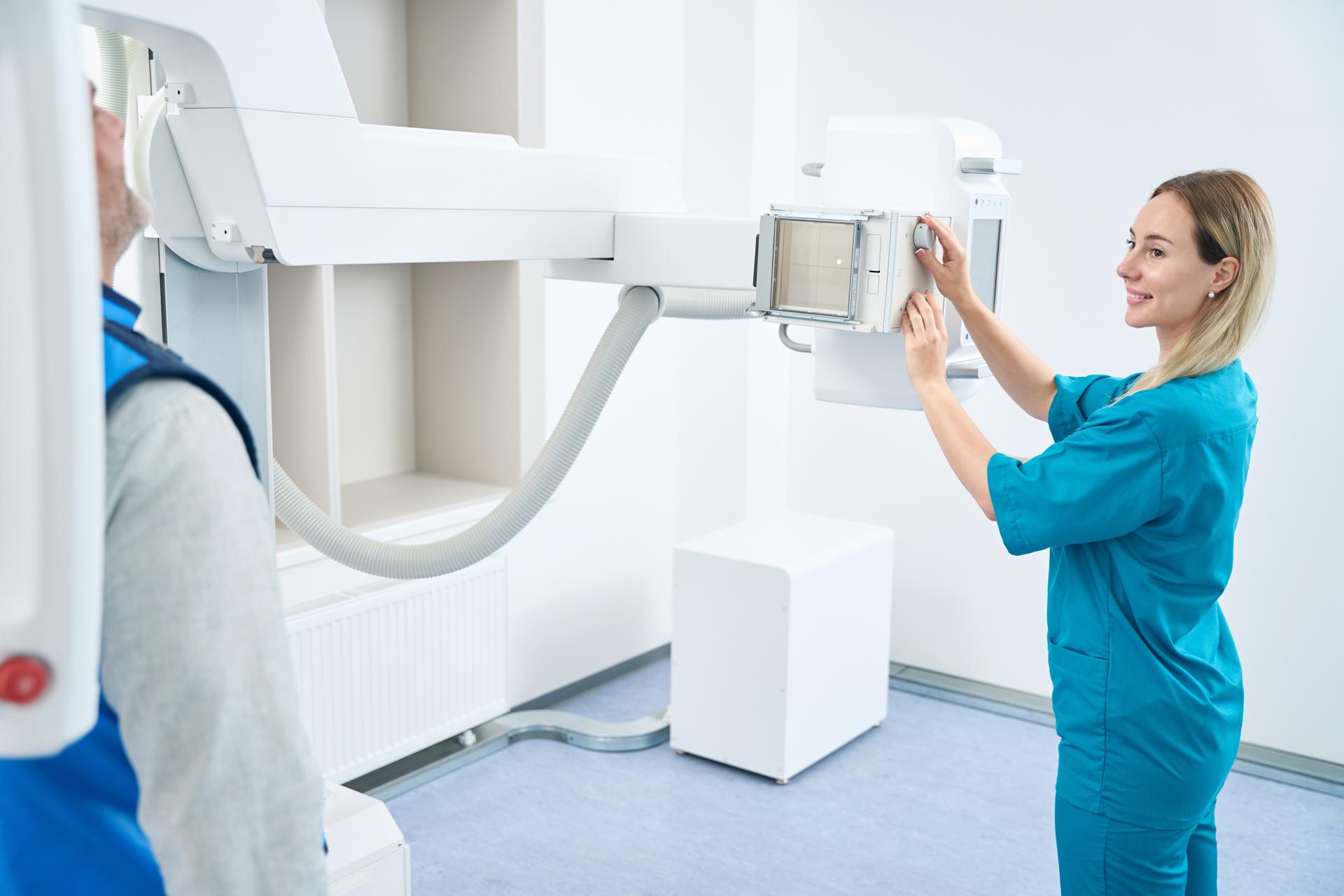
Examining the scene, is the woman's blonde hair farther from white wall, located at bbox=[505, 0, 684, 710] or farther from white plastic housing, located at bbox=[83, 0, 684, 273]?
white wall, located at bbox=[505, 0, 684, 710]

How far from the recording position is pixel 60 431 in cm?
62

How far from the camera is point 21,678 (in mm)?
624

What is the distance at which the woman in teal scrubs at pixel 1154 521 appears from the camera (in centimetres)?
150

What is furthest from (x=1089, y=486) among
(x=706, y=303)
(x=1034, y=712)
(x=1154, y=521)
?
(x=1034, y=712)

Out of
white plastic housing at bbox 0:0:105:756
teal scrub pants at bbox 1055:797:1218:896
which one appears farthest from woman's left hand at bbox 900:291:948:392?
white plastic housing at bbox 0:0:105:756

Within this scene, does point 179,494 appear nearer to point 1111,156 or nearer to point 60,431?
point 60,431

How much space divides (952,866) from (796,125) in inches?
86.8

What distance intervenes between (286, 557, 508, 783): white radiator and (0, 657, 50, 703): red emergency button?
187cm

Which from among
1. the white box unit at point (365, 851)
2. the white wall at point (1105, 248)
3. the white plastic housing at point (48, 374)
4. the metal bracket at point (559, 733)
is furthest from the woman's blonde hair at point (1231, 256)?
the metal bracket at point (559, 733)

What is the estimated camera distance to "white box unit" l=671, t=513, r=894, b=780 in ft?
9.22

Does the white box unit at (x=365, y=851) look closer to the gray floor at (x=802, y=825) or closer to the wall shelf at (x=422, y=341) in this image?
the gray floor at (x=802, y=825)

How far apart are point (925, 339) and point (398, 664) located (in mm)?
1678

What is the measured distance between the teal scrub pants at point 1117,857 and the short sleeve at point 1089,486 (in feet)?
1.20

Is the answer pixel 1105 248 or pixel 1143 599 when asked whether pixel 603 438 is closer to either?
pixel 1105 248
